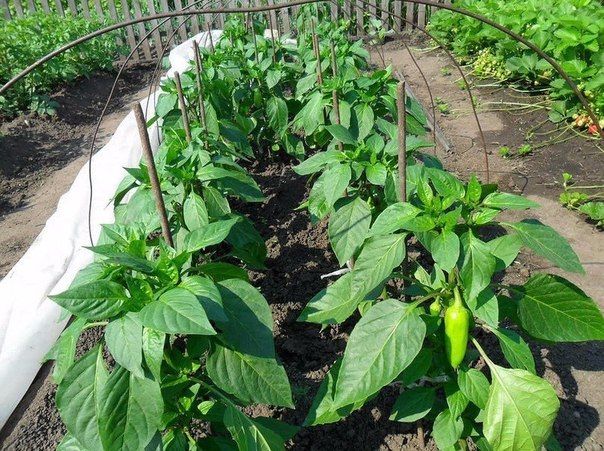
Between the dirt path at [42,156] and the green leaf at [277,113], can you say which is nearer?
the green leaf at [277,113]

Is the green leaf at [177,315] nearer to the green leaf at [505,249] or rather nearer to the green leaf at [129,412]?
the green leaf at [129,412]

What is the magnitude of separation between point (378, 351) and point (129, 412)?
2.33 ft

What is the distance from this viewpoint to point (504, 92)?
574 centimetres

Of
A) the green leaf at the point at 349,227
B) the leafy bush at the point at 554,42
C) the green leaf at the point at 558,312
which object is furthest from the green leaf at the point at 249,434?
the leafy bush at the point at 554,42

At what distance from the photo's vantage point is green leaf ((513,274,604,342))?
5.06 ft

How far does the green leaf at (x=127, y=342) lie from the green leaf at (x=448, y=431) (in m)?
1.01

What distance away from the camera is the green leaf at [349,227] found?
215cm

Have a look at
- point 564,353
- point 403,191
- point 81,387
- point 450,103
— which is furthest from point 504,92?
point 81,387

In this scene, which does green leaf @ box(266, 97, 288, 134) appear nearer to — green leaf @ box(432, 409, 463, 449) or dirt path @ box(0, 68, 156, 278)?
dirt path @ box(0, 68, 156, 278)

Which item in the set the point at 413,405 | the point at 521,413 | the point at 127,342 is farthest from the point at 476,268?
the point at 127,342

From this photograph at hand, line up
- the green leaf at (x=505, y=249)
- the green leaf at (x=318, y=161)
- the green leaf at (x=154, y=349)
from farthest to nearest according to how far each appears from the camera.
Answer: the green leaf at (x=318, y=161) < the green leaf at (x=505, y=249) < the green leaf at (x=154, y=349)

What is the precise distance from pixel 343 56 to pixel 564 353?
2.55m

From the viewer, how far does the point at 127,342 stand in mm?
1370

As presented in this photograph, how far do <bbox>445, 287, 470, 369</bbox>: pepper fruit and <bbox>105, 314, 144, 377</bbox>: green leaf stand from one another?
864 mm
